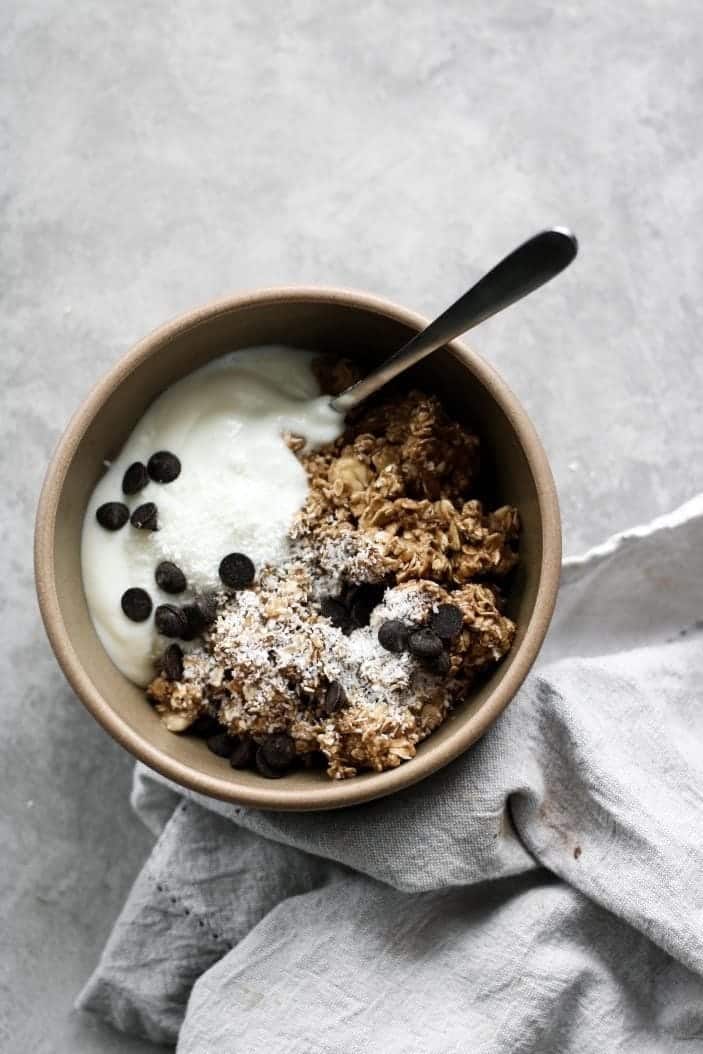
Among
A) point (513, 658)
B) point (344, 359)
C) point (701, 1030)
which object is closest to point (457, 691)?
point (513, 658)

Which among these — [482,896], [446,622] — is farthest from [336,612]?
[482,896]

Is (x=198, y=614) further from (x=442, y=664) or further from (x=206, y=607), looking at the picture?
(x=442, y=664)

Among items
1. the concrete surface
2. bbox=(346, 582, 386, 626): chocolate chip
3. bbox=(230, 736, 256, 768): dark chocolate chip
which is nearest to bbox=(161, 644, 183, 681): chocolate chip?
bbox=(230, 736, 256, 768): dark chocolate chip

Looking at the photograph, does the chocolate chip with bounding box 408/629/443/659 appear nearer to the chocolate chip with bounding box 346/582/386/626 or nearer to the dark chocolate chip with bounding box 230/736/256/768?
the chocolate chip with bounding box 346/582/386/626

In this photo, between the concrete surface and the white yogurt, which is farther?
the concrete surface

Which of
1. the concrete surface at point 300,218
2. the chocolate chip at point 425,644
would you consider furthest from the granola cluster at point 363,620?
the concrete surface at point 300,218

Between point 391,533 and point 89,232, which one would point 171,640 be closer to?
point 391,533
